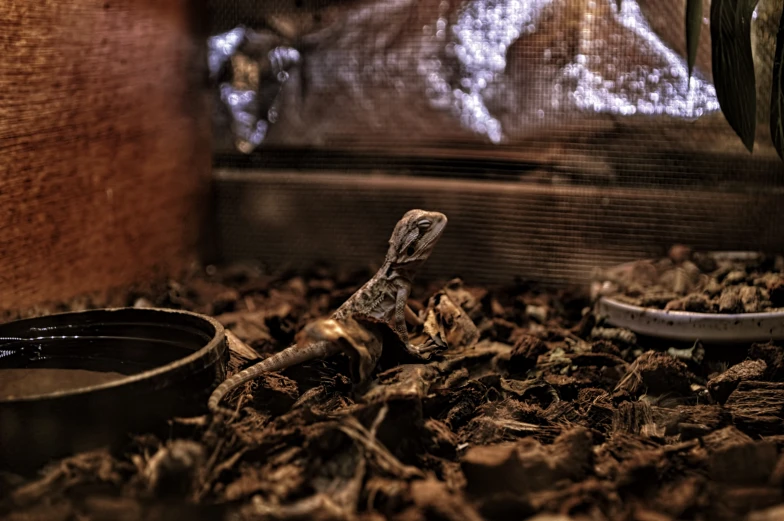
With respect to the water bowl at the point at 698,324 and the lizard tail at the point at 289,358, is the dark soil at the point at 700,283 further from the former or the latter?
the lizard tail at the point at 289,358

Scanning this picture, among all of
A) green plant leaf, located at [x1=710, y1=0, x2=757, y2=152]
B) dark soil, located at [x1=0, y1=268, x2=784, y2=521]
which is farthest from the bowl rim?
green plant leaf, located at [x1=710, y1=0, x2=757, y2=152]

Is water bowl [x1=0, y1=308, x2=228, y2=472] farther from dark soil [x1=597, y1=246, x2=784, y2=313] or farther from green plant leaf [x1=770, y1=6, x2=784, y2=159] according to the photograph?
green plant leaf [x1=770, y1=6, x2=784, y2=159]

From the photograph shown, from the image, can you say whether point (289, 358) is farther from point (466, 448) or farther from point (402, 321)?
point (466, 448)

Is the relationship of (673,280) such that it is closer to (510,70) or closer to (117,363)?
(510,70)

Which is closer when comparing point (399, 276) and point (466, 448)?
point (466, 448)

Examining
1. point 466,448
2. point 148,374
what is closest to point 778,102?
point 466,448

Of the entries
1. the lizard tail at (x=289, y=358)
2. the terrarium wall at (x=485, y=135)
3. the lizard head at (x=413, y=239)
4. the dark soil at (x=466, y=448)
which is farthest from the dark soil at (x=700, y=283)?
the lizard tail at (x=289, y=358)

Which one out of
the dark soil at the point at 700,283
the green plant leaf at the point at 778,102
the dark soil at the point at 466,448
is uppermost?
the green plant leaf at the point at 778,102
